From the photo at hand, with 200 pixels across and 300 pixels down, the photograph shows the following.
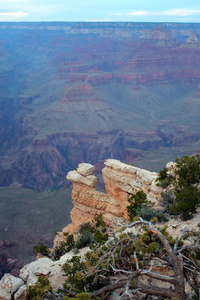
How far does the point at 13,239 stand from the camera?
1463 inches

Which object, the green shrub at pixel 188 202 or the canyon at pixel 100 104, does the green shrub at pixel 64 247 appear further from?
the canyon at pixel 100 104

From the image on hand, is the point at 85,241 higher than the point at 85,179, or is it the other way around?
the point at 85,179

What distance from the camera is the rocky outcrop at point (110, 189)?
21375 mm

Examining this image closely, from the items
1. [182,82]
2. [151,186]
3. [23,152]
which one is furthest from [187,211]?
[182,82]

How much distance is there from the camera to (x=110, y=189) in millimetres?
23141

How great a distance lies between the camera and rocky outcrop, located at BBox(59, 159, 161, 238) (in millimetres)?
21375

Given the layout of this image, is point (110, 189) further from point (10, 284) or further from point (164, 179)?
point (10, 284)

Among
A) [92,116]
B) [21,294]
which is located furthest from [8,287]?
[92,116]

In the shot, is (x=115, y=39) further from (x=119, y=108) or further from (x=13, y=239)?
(x=13, y=239)

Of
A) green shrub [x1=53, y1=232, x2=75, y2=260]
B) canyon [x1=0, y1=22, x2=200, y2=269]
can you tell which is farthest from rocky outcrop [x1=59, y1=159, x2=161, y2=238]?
canyon [x1=0, y1=22, x2=200, y2=269]

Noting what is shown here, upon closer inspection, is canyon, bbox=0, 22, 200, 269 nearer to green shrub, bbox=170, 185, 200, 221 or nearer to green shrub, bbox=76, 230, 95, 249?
green shrub, bbox=76, 230, 95, 249

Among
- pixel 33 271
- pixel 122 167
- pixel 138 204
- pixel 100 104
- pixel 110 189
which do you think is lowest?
pixel 100 104

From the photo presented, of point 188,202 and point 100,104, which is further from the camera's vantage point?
point 100,104

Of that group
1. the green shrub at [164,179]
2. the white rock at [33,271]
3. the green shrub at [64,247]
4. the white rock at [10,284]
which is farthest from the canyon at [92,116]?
the white rock at [10,284]
